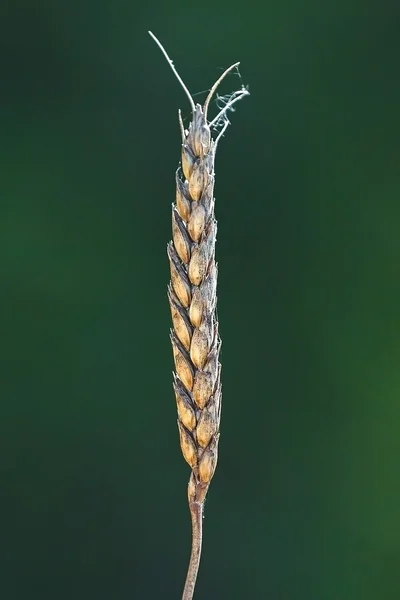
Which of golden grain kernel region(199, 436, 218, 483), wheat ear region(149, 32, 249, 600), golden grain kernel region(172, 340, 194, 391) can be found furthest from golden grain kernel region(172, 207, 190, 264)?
golden grain kernel region(199, 436, 218, 483)

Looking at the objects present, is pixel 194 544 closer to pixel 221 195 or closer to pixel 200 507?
pixel 200 507

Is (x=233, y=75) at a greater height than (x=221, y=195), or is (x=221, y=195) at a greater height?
(x=233, y=75)

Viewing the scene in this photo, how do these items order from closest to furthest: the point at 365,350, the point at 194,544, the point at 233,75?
1. the point at 194,544
2. the point at 233,75
3. the point at 365,350

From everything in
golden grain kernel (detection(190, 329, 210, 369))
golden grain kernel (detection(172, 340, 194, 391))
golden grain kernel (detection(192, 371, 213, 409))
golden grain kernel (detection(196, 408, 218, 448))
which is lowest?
golden grain kernel (detection(196, 408, 218, 448))

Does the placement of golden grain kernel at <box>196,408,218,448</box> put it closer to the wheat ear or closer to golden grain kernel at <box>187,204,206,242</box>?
the wheat ear

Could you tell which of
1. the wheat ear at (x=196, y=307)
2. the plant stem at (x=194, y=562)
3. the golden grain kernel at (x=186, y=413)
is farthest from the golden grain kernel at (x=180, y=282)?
the plant stem at (x=194, y=562)

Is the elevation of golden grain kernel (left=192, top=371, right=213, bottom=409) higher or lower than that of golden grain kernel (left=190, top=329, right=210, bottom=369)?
lower

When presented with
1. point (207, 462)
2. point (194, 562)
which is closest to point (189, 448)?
point (207, 462)

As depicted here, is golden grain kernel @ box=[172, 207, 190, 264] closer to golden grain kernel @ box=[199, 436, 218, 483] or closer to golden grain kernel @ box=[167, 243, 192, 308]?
golden grain kernel @ box=[167, 243, 192, 308]

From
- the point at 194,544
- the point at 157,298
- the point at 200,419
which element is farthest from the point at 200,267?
the point at 157,298
